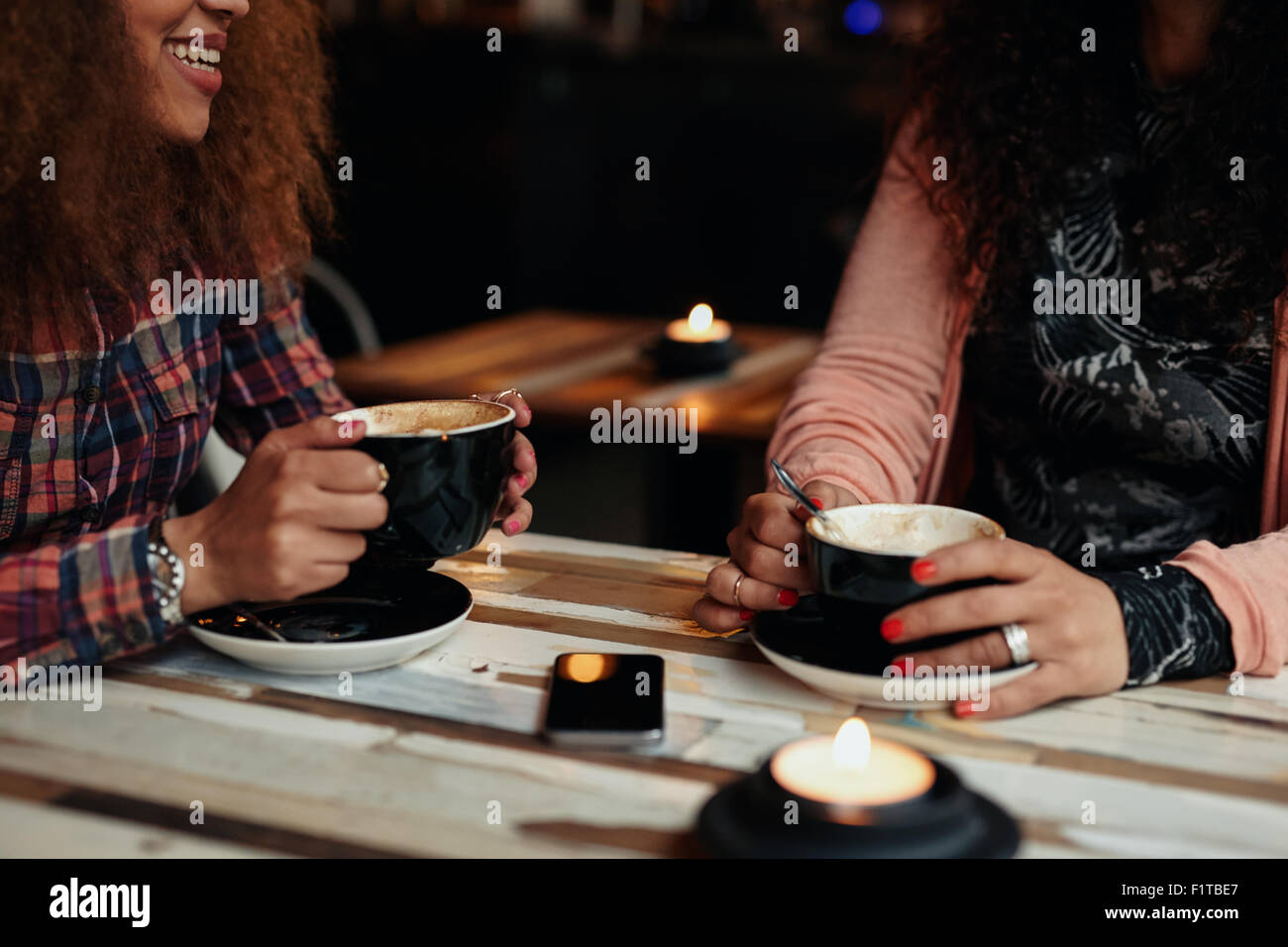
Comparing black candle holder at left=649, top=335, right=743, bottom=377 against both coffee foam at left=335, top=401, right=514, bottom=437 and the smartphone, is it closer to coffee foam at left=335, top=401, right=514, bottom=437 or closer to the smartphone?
coffee foam at left=335, top=401, right=514, bottom=437

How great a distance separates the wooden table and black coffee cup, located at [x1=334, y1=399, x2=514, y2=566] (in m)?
0.10

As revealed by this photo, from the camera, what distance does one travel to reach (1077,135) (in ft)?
4.32

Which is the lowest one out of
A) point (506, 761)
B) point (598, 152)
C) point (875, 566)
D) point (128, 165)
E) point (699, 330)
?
point (506, 761)

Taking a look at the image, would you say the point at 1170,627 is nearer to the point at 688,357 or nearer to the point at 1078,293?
the point at 1078,293

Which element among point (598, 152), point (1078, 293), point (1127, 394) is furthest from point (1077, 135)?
point (598, 152)

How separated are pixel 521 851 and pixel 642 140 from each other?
4.28 m

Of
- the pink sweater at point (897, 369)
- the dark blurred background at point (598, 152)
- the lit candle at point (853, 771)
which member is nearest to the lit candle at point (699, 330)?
the pink sweater at point (897, 369)

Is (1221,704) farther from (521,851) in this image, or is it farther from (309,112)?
(309,112)

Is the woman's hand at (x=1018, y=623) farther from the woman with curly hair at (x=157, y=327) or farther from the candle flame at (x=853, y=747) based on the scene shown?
the woman with curly hair at (x=157, y=327)

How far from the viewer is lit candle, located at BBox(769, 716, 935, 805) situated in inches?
25.5

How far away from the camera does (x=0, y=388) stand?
107cm

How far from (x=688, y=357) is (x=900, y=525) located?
1.28 m

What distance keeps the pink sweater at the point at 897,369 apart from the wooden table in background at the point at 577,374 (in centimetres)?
47
